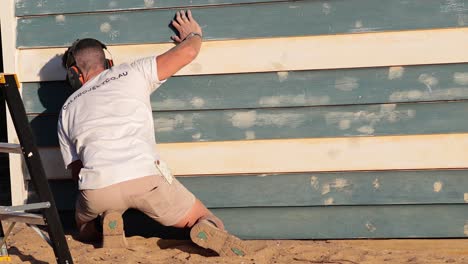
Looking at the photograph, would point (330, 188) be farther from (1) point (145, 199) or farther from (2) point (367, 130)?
(1) point (145, 199)

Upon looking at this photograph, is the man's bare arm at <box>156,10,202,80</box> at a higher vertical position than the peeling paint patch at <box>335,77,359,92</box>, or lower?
higher

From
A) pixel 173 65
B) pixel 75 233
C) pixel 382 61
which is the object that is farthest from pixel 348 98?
pixel 75 233

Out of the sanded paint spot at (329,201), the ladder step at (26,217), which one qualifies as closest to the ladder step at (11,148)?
the ladder step at (26,217)

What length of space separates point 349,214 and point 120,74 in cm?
165

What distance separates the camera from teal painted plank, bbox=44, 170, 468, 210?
5.15 m

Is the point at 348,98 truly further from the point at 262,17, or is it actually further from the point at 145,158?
the point at 145,158

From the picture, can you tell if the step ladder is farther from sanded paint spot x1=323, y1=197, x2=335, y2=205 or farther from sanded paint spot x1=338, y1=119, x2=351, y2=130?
sanded paint spot x1=338, y1=119, x2=351, y2=130

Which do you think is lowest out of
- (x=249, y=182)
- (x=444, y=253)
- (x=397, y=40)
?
(x=444, y=253)

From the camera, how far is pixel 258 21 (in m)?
5.23

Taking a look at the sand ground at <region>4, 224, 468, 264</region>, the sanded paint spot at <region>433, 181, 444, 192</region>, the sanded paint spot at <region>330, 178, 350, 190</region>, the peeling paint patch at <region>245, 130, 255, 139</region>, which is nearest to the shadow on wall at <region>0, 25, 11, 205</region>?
the sand ground at <region>4, 224, 468, 264</region>

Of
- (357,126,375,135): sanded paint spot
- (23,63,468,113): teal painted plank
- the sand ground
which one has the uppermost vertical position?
(23,63,468,113): teal painted plank

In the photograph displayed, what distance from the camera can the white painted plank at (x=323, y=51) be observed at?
199 inches

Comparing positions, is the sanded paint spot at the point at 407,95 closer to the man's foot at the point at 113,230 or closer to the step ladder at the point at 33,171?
the man's foot at the point at 113,230

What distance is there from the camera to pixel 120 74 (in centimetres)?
506
